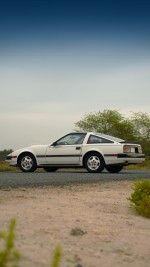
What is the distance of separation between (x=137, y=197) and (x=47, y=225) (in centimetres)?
255

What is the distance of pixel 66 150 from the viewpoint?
52.7 ft

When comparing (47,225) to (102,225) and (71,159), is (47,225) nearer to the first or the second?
(102,225)

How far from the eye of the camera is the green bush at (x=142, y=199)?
6285mm

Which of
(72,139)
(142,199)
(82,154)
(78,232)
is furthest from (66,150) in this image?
(78,232)

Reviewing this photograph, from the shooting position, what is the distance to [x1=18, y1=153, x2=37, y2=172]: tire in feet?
54.2

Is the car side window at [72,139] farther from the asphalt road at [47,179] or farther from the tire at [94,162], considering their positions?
the asphalt road at [47,179]

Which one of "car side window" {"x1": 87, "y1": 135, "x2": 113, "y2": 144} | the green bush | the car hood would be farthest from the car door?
the green bush

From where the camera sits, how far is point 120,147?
15359 millimetres

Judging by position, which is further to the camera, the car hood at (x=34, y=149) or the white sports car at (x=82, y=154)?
the car hood at (x=34, y=149)

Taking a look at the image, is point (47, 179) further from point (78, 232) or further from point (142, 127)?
point (142, 127)

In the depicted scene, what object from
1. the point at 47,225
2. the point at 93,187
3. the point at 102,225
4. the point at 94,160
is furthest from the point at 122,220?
the point at 94,160

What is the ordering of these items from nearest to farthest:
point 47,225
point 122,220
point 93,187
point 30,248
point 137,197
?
point 30,248, point 47,225, point 122,220, point 137,197, point 93,187

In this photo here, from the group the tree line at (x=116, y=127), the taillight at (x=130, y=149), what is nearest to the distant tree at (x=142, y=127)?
the tree line at (x=116, y=127)

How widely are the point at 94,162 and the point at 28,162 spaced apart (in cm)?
277
